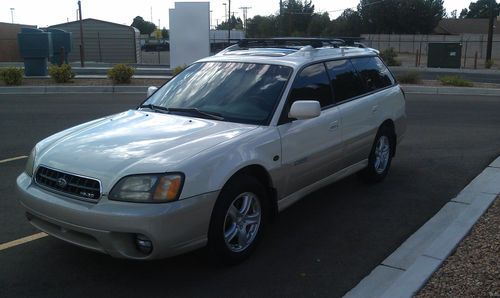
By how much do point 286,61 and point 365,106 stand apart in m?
1.30

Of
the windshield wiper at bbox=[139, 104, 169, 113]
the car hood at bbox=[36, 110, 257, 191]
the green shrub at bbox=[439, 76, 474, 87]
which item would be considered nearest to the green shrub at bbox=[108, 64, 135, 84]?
the green shrub at bbox=[439, 76, 474, 87]

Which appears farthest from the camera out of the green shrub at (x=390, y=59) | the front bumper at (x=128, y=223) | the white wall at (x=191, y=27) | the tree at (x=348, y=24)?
the tree at (x=348, y=24)

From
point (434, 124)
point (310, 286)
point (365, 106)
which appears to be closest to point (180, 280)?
point (310, 286)

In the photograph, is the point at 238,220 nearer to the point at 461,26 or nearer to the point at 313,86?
the point at 313,86

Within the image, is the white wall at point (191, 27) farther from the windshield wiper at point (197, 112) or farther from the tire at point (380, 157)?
the windshield wiper at point (197, 112)

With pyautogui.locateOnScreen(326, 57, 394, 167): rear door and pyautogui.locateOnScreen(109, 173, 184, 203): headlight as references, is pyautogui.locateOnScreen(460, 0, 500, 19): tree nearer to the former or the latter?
pyautogui.locateOnScreen(326, 57, 394, 167): rear door

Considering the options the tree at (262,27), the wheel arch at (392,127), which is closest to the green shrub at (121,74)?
the wheel arch at (392,127)

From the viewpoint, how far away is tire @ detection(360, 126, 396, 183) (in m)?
6.15

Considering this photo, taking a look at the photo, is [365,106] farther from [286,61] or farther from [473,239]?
[473,239]

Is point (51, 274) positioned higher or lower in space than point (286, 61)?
lower

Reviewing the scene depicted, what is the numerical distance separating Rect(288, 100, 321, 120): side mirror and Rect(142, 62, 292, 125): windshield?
20cm

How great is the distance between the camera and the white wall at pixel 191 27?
2291 centimetres

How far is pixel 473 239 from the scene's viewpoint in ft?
14.3

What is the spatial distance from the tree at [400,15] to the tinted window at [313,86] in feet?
253
